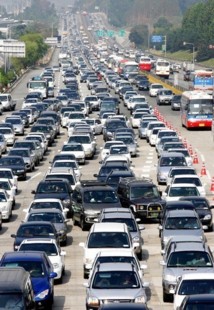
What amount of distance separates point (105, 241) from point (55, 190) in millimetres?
12890

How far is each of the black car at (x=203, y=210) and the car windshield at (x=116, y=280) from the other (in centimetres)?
1345

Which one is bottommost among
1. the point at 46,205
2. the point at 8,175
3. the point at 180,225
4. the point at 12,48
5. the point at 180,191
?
the point at 12,48

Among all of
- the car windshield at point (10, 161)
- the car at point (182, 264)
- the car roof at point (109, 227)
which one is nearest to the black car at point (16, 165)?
the car windshield at point (10, 161)

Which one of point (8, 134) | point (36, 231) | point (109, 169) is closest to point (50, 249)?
point (36, 231)

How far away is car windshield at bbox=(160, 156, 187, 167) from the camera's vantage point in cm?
5647

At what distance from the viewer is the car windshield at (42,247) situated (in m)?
33.3

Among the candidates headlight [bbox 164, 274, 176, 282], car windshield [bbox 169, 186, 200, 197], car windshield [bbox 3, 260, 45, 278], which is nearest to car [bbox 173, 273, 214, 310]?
headlight [bbox 164, 274, 176, 282]

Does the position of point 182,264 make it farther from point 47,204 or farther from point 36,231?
point 47,204

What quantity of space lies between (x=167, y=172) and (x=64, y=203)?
10.3 m

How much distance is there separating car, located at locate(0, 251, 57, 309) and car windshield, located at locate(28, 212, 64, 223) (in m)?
8.43

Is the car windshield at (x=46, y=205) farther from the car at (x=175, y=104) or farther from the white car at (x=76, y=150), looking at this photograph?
the car at (x=175, y=104)

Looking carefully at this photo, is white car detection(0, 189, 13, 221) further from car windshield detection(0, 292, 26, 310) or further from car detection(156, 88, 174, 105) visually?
car detection(156, 88, 174, 105)

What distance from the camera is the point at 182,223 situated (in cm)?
3862

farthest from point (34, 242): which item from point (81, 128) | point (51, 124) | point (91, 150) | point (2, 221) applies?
point (51, 124)
